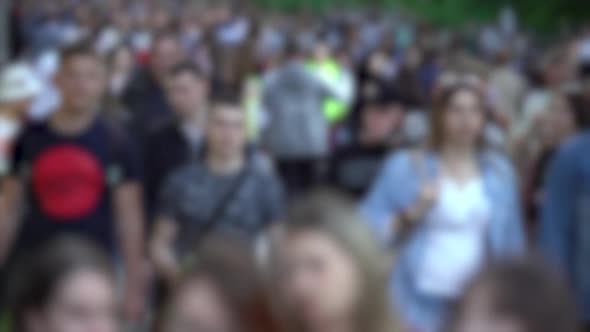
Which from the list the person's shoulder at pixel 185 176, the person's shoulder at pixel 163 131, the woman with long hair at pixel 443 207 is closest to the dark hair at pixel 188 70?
the person's shoulder at pixel 163 131

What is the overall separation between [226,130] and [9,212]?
1.01m

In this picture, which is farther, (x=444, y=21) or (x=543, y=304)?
(x=444, y=21)

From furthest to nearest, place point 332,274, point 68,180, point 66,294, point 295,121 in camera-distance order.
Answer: point 295,121 < point 68,180 < point 332,274 < point 66,294

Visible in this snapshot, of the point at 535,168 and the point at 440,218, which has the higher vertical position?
the point at 535,168

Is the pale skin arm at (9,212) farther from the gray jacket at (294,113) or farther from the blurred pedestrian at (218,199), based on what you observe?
the gray jacket at (294,113)

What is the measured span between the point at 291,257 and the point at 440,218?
243 centimetres

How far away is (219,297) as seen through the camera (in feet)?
9.71

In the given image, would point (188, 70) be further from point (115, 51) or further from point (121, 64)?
point (115, 51)

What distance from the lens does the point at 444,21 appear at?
37.9 meters

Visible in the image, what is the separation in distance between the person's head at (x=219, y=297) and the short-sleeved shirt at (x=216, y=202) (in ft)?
11.0

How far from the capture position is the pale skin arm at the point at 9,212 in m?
6.62

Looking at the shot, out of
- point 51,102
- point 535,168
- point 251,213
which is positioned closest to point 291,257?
point 251,213

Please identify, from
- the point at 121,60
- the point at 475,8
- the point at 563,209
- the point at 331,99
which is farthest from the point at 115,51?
the point at 475,8

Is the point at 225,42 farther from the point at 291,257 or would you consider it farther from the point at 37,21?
the point at 291,257
